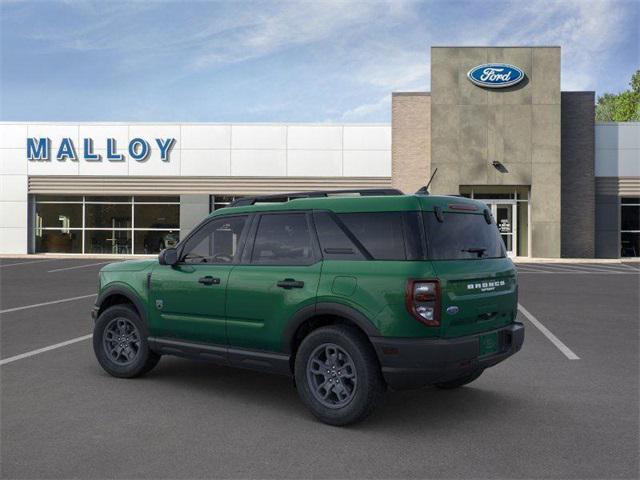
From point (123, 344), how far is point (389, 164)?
2406 centimetres

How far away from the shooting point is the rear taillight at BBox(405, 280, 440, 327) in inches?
173

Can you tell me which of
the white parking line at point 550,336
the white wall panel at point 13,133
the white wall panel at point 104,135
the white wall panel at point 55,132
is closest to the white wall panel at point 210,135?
the white wall panel at point 104,135

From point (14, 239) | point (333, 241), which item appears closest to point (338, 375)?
point (333, 241)

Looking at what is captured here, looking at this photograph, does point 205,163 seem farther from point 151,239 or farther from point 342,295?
point 342,295

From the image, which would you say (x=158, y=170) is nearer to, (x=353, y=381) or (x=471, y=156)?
(x=471, y=156)

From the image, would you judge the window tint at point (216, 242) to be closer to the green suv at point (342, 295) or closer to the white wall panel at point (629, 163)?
the green suv at point (342, 295)

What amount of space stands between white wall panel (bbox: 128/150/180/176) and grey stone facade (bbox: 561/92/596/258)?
1869cm

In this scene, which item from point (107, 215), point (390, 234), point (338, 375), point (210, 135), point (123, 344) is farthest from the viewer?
point (107, 215)

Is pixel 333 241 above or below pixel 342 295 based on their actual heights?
above

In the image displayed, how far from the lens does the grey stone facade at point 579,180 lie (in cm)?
2916

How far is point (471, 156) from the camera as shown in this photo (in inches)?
1113

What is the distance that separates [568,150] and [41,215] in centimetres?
2626

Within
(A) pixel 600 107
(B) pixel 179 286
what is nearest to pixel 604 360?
(B) pixel 179 286

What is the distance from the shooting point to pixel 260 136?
97.1ft
